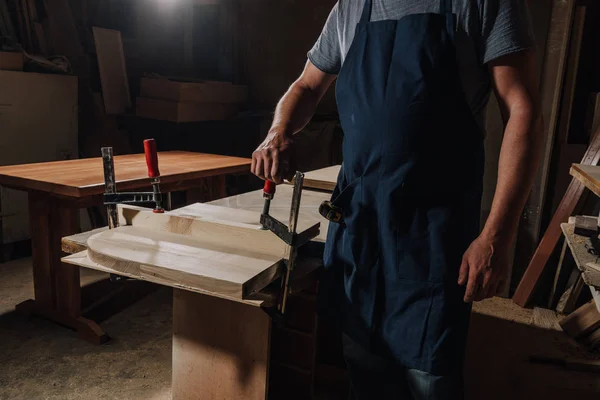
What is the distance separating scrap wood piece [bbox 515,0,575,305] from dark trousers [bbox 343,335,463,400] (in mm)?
2521

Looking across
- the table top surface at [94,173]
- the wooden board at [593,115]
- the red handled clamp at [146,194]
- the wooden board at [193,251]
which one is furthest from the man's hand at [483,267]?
the wooden board at [593,115]

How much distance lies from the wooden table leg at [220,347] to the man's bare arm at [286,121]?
1.88 feet

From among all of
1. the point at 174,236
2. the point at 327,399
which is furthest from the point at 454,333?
the point at 327,399

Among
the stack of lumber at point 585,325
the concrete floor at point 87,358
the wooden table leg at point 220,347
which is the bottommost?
the concrete floor at point 87,358

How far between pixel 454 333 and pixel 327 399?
4.15 ft

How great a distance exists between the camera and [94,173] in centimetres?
277

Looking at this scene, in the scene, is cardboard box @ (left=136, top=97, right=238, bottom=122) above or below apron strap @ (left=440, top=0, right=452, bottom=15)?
below

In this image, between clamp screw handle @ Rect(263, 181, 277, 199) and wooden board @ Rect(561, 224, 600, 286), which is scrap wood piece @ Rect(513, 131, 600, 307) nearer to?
wooden board @ Rect(561, 224, 600, 286)

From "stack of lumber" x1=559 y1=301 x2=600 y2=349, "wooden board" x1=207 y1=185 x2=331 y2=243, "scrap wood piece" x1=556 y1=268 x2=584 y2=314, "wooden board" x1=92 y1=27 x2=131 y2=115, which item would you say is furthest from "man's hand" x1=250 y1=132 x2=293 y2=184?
"wooden board" x1=92 y1=27 x2=131 y2=115

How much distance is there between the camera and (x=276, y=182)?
1.29 metres

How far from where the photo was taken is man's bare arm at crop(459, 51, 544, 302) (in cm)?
108

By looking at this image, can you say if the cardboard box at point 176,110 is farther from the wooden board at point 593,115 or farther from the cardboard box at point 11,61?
the wooden board at point 593,115

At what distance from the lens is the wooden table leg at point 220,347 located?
1.67 m

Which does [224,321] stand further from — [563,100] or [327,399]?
[563,100]
